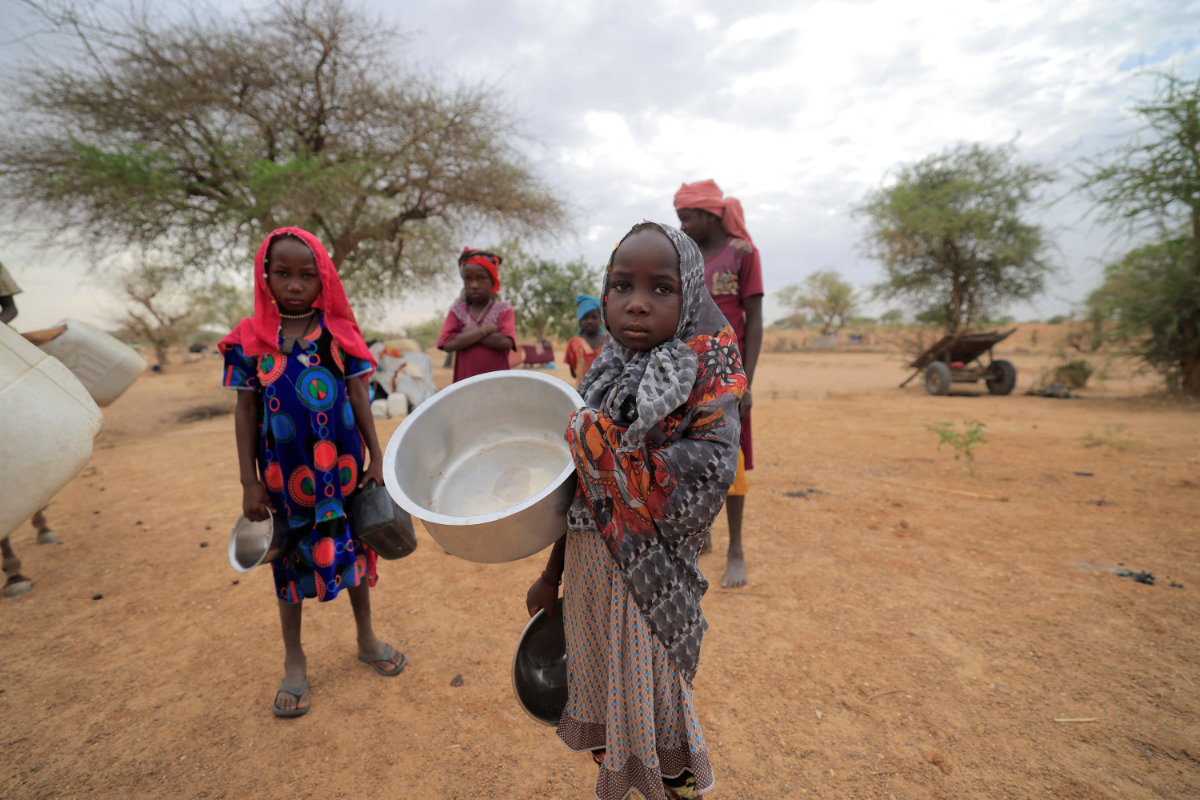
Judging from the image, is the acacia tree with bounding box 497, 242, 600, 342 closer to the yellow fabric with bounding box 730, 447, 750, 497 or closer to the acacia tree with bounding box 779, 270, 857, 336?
the yellow fabric with bounding box 730, 447, 750, 497

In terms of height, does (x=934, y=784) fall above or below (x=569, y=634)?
below

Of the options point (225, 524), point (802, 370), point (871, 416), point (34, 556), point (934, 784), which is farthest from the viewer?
point (802, 370)

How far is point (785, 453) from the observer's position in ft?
19.8

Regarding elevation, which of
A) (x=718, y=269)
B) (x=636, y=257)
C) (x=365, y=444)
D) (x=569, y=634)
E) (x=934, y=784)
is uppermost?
(x=718, y=269)

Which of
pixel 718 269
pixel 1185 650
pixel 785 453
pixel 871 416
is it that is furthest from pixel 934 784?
pixel 871 416

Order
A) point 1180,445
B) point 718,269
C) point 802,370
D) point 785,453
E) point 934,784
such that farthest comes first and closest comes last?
1. point 802,370
2. point 785,453
3. point 1180,445
4. point 718,269
5. point 934,784

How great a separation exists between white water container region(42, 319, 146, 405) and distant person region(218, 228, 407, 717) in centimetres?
282

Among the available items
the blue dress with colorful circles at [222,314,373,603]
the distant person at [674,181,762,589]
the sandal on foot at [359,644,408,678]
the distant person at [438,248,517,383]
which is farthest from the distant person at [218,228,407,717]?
the distant person at [674,181,762,589]

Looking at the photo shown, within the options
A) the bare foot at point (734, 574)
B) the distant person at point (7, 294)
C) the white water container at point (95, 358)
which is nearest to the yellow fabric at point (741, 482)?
the bare foot at point (734, 574)

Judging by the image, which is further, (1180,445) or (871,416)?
(871,416)

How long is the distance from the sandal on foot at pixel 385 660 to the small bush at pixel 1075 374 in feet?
47.0

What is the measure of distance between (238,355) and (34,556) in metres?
3.32

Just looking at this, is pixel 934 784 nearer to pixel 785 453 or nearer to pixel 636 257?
pixel 636 257

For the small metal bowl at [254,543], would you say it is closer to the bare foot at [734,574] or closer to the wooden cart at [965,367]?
the bare foot at [734,574]
